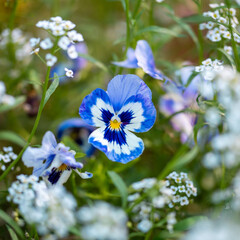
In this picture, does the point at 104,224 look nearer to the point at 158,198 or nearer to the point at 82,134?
the point at 158,198

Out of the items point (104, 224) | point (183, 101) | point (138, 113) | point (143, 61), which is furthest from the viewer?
point (183, 101)

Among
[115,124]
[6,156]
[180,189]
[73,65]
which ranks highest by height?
[73,65]

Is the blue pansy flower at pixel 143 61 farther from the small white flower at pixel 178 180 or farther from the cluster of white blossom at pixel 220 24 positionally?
the small white flower at pixel 178 180

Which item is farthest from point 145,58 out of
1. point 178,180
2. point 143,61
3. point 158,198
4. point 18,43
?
point 18,43

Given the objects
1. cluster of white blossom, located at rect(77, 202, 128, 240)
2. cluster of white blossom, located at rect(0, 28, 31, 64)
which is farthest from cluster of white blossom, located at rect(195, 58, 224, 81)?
cluster of white blossom, located at rect(0, 28, 31, 64)

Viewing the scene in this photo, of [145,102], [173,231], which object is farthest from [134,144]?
[173,231]

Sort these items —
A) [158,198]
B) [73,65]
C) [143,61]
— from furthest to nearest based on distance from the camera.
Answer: [73,65] → [143,61] → [158,198]

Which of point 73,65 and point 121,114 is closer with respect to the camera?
point 121,114

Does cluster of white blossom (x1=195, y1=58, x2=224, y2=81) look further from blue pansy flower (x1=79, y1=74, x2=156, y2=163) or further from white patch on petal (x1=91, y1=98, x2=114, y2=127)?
white patch on petal (x1=91, y1=98, x2=114, y2=127)
